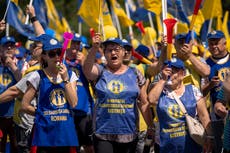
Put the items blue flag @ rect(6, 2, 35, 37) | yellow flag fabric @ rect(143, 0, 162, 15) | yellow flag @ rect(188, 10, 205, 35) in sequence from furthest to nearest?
1. yellow flag @ rect(188, 10, 205, 35)
2. blue flag @ rect(6, 2, 35, 37)
3. yellow flag fabric @ rect(143, 0, 162, 15)

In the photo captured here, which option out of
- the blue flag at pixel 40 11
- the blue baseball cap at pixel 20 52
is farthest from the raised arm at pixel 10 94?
the blue flag at pixel 40 11

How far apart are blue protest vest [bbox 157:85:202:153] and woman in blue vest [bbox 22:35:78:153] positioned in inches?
43.9

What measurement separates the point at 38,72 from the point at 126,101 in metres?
1.14

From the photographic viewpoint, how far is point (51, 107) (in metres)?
7.86

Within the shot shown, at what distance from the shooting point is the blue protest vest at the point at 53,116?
787 cm

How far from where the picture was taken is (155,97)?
8.17 meters

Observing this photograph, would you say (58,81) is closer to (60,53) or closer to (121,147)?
(60,53)

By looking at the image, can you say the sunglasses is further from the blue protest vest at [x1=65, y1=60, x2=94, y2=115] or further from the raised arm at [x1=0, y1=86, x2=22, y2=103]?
the raised arm at [x1=0, y1=86, x2=22, y2=103]

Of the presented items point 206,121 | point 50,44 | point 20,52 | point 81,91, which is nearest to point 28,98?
point 50,44

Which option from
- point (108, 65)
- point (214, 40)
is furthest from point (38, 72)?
point (214, 40)

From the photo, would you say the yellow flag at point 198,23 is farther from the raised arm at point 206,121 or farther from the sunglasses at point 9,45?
the raised arm at point 206,121

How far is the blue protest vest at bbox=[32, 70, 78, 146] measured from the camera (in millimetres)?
7867

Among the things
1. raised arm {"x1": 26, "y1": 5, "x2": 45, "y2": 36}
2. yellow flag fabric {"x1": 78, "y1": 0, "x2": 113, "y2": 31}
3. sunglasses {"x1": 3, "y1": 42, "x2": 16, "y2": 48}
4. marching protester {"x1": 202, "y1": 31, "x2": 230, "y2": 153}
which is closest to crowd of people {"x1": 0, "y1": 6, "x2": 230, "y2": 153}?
raised arm {"x1": 26, "y1": 5, "x2": 45, "y2": 36}

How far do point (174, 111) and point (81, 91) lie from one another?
77.5 inches
